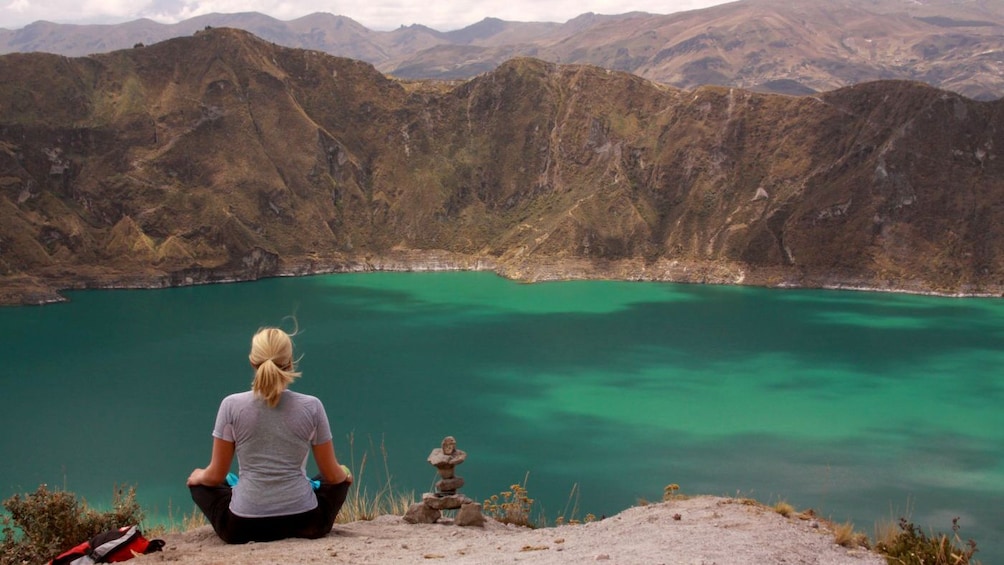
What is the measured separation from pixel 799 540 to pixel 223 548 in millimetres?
7001

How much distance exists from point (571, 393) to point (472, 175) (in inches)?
3238

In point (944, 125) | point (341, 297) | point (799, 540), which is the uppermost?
point (944, 125)

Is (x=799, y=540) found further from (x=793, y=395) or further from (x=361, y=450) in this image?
(x=793, y=395)

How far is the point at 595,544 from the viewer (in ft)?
35.2

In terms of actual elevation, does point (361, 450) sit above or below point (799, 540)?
below

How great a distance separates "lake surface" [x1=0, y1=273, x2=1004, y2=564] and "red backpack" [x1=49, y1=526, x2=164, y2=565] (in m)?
10.1

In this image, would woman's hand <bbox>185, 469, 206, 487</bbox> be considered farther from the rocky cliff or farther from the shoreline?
the rocky cliff

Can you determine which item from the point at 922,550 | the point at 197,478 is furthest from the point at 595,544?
the point at 197,478

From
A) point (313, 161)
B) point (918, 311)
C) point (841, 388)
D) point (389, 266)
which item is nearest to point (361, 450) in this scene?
point (841, 388)

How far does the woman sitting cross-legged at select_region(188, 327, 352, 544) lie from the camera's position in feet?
28.7

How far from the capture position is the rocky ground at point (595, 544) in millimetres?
9422

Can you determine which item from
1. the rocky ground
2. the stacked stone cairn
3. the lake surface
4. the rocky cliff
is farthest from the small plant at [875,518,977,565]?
the rocky cliff

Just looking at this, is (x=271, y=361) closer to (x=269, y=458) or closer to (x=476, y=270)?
(x=269, y=458)

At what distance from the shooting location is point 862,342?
70.2 m
